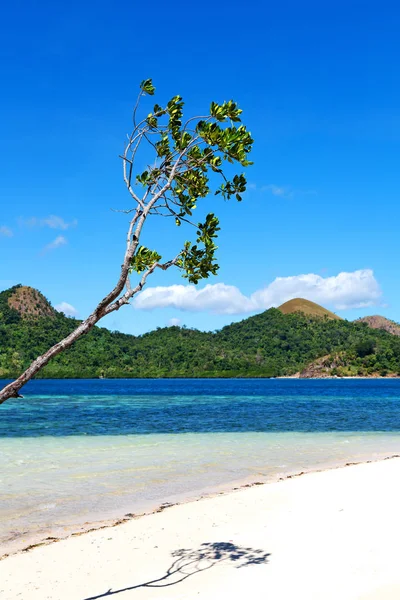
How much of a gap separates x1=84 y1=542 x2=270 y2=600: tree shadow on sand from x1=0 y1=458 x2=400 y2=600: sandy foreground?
0.7 inches

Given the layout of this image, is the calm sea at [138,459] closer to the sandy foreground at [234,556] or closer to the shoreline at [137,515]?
the shoreline at [137,515]

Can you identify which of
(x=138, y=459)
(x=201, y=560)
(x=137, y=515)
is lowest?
(x=138, y=459)

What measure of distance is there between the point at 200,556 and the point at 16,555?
341 centimetres

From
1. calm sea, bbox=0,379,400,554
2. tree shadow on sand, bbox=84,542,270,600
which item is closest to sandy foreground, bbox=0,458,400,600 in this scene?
tree shadow on sand, bbox=84,542,270,600

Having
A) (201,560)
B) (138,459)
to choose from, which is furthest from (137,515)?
(138,459)

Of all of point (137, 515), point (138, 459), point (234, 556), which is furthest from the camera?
point (138, 459)

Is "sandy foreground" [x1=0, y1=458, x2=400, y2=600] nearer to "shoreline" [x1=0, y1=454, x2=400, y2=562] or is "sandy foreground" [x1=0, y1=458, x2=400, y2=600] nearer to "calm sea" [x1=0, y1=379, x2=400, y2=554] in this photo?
"shoreline" [x1=0, y1=454, x2=400, y2=562]

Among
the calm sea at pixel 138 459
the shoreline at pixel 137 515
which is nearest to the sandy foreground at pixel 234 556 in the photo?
the shoreline at pixel 137 515

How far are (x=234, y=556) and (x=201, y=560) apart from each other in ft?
1.80

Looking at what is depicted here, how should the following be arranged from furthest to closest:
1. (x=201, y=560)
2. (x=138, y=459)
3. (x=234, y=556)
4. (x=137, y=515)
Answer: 1. (x=138, y=459)
2. (x=137, y=515)
3. (x=234, y=556)
4. (x=201, y=560)

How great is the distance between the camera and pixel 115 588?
7.87 meters

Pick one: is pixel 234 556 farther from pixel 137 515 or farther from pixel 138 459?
pixel 138 459

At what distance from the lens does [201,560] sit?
889 centimetres

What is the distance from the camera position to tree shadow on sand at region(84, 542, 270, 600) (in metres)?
7.90
